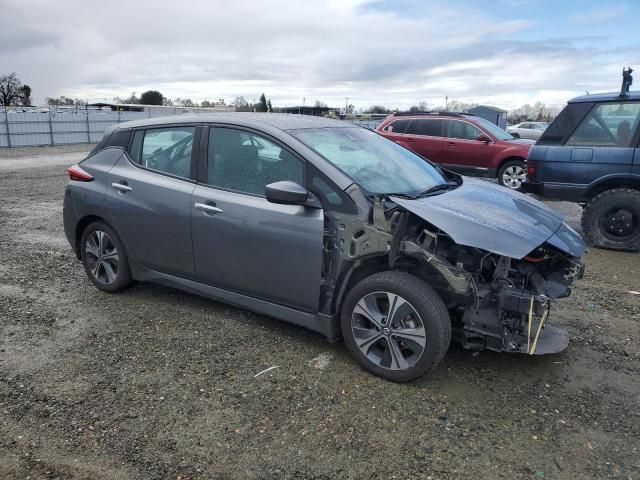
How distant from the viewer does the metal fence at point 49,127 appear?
22578 millimetres

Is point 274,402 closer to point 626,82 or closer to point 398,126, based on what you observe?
point 626,82

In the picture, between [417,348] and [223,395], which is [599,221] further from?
[223,395]

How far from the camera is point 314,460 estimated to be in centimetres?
263

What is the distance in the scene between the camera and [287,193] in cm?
332

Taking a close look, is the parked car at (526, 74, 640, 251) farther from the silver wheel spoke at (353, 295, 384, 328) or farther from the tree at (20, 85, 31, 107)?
the tree at (20, 85, 31, 107)

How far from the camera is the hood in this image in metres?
3.00

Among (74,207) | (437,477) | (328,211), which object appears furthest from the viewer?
(74,207)

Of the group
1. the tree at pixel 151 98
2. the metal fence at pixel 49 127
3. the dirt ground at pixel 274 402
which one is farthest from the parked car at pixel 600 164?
the tree at pixel 151 98

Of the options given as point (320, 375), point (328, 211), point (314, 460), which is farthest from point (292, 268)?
point (314, 460)

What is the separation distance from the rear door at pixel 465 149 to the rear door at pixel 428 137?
147 mm

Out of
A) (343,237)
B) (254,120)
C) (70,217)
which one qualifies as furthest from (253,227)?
(70,217)

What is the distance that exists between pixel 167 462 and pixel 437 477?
1356mm

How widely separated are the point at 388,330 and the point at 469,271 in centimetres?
65

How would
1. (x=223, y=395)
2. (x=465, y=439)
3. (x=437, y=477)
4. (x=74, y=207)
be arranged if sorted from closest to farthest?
(x=437, y=477)
(x=465, y=439)
(x=223, y=395)
(x=74, y=207)
